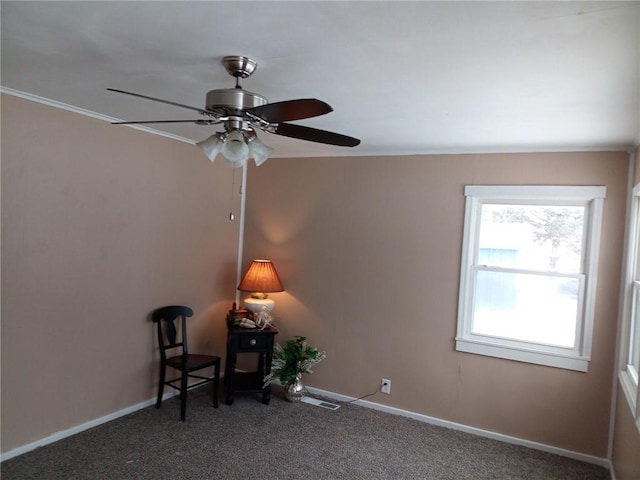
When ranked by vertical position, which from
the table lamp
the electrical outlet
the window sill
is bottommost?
the electrical outlet

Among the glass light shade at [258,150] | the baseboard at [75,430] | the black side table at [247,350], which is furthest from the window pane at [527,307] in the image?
the baseboard at [75,430]

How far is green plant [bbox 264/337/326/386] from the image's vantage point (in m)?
4.05

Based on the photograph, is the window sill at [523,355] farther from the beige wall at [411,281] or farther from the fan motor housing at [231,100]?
the fan motor housing at [231,100]

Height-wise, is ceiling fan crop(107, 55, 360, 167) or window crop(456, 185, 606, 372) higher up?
ceiling fan crop(107, 55, 360, 167)

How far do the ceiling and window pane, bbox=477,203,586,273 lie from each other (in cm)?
66

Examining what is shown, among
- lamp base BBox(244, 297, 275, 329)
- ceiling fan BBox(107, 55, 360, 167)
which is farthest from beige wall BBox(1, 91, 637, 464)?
ceiling fan BBox(107, 55, 360, 167)

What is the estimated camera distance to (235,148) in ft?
6.75

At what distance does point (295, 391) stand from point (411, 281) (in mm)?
1391

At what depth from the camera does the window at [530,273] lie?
3.34 meters

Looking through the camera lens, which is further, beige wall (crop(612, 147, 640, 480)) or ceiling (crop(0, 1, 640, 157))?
beige wall (crop(612, 147, 640, 480))

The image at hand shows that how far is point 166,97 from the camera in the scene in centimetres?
269

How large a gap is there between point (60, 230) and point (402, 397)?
115 inches

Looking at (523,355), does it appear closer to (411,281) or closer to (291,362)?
(411,281)

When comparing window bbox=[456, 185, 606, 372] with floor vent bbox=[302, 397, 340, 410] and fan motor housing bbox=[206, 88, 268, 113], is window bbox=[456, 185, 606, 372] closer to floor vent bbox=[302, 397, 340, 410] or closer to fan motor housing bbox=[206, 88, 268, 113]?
floor vent bbox=[302, 397, 340, 410]
